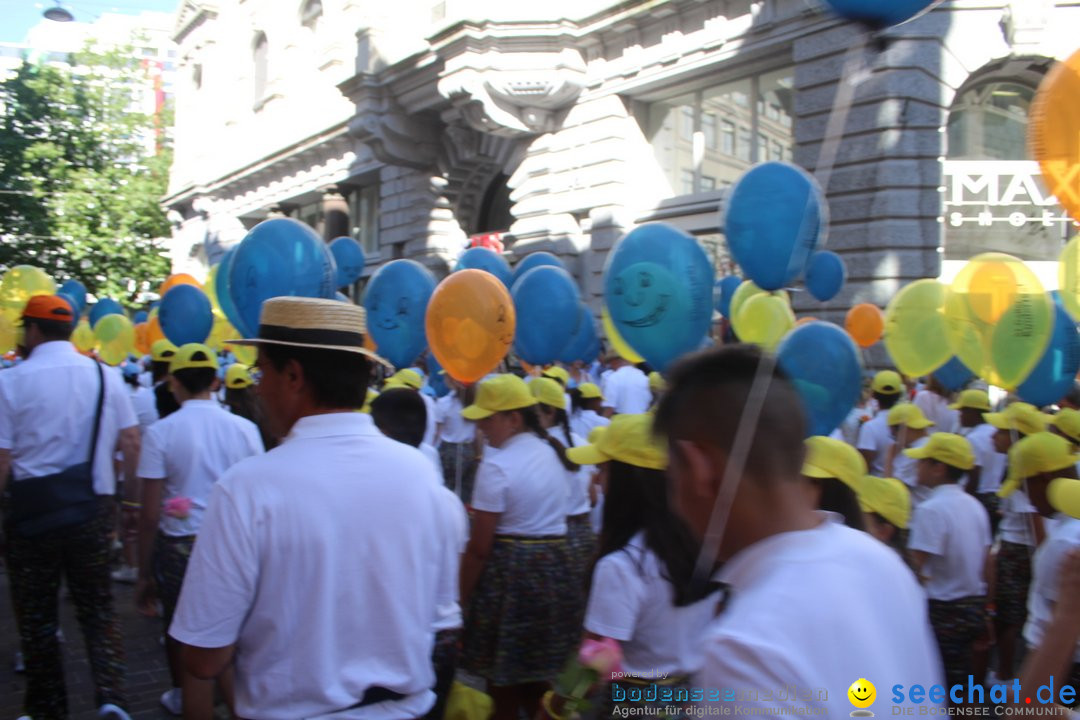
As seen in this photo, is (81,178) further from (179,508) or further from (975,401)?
(975,401)

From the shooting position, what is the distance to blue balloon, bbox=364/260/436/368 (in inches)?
266

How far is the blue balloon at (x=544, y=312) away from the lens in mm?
6449

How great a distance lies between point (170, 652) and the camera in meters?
4.01

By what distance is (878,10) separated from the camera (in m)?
1.82

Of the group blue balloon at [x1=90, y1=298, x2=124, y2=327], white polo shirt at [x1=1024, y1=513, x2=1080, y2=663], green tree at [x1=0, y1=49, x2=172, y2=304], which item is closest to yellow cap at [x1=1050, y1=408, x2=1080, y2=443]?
white polo shirt at [x1=1024, y1=513, x2=1080, y2=663]

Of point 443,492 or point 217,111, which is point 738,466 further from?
point 217,111

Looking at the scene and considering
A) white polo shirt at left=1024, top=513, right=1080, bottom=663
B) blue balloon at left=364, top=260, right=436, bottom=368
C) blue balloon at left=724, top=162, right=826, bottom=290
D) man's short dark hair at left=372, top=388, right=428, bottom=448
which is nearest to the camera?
white polo shirt at left=1024, top=513, right=1080, bottom=663

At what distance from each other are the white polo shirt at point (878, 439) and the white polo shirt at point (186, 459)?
168 inches

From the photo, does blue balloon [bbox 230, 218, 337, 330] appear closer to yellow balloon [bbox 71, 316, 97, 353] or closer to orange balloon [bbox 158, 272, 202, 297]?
orange balloon [bbox 158, 272, 202, 297]

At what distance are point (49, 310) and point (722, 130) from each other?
35.0ft

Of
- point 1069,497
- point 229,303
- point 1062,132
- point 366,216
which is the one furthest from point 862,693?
point 366,216

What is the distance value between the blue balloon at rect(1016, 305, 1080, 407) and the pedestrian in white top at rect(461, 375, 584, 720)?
3.27m

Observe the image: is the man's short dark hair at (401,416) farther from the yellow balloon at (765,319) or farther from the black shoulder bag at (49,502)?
the yellow balloon at (765,319)

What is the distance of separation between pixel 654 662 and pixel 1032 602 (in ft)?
5.58
